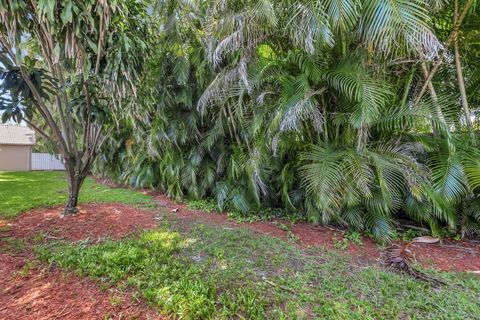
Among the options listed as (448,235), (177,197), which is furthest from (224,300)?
(177,197)

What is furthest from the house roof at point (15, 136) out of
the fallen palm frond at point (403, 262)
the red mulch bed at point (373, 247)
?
the fallen palm frond at point (403, 262)

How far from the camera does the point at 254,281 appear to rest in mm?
2342

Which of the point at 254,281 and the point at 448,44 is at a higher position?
the point at 448,44

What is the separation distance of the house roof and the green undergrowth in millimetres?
16661

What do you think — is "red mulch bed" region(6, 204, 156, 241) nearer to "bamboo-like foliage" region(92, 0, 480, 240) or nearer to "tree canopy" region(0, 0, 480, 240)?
"tree canopy" region(0, 0, 480, 240)

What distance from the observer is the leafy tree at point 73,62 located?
117 inches

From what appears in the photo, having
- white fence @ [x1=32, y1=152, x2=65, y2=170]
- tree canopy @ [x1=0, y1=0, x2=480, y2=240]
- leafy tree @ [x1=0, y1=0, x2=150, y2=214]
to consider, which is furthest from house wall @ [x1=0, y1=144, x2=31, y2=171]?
leafy tree @ [x1=0, y1=0, x2=150, y2=214]

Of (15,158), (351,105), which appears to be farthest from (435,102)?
(15,158)

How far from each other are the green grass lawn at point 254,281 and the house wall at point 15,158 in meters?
16.1

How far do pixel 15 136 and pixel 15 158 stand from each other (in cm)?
195

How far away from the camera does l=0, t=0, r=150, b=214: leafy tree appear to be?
2982 millimetres

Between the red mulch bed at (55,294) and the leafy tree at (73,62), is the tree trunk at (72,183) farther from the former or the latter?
the red mulch bed at (55,294)

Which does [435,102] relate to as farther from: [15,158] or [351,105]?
[15,158]

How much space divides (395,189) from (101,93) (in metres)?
4.44
